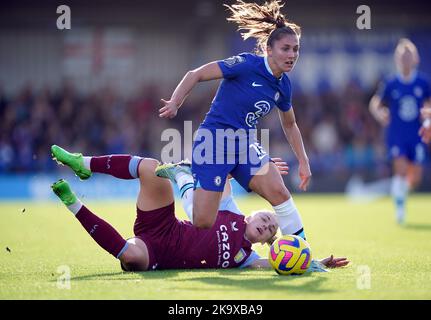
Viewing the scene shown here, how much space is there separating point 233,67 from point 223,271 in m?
1.91

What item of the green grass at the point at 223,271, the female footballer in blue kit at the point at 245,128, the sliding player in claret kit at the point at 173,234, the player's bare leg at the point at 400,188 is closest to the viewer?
the green grass at the point at 223,271

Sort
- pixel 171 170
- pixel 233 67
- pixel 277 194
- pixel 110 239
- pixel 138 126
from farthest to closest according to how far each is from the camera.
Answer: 1. pixel 138 126
2. pixel 171 170
3. pixel 233 67
4. pixel 277 194
5. pixel 110 239

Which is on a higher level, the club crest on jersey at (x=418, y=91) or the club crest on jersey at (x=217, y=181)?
the club crest on jersey at (x=418, y=91)

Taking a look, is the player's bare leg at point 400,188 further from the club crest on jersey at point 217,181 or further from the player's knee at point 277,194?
the club crest on jersey at point 217,181

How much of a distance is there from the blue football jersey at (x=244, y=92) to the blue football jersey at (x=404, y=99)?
269 inches

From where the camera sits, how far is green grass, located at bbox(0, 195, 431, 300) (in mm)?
5895

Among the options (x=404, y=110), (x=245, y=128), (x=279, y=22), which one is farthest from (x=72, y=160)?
(x=404, y=110)

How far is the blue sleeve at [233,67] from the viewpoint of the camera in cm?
746

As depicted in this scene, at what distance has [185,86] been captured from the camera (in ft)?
23.4

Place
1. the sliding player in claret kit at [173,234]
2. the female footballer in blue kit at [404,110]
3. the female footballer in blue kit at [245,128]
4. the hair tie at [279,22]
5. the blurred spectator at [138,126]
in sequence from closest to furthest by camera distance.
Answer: the sliding player in claret kit at [173,234], the female footballer in blue kit at [245,128], the hair tie at [279,22], the female footballer in blue kit at [404,110], the blurred spectator at [138,126]

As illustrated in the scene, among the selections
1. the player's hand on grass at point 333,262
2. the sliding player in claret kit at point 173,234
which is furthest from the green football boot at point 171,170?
the player's hand on grass at point 333,262

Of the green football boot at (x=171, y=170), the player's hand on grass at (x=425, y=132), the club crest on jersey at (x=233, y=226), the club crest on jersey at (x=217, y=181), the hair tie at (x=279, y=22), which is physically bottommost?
the club crest on jersey at (x=233, y=226)

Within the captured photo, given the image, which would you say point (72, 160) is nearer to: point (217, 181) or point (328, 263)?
point (217, 181)

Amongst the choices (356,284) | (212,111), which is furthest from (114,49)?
(356,284)
